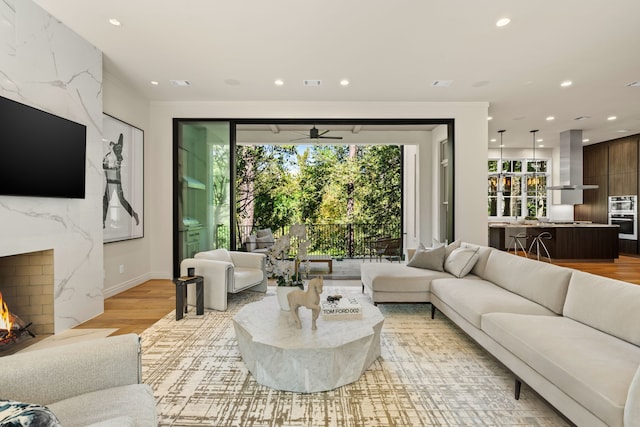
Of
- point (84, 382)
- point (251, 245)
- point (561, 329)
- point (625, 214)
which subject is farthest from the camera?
point (625, 214)

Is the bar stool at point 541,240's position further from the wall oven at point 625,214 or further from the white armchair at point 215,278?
the white armchair at point 215,278

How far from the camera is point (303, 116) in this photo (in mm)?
5629

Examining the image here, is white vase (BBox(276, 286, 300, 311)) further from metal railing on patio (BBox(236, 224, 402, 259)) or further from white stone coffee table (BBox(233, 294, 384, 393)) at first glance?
metal railing on patio (BBox(236, 224, 402, 259))

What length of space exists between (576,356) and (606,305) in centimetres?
67

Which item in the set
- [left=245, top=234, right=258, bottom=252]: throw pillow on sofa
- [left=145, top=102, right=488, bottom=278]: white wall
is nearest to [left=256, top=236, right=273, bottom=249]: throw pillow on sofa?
[left=245, top=234, right=258, bottom=252]: throw pillow on sofa

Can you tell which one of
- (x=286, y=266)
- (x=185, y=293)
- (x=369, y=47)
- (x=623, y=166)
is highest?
(x=369, y=47)

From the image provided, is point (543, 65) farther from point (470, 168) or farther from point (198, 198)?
point (198, 198)

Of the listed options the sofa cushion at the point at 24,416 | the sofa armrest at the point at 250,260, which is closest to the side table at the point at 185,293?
the sofa armrest at the point at 250,260

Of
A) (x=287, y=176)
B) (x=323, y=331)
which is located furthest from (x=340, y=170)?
(x=323, y=331)

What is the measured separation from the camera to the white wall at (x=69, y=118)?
2.76 meters

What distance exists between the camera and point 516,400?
82.7 inches

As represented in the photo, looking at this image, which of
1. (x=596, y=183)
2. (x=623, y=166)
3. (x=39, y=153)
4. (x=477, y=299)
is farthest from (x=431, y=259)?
(x=596, y=183)

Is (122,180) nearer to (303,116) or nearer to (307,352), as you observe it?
(303,116)

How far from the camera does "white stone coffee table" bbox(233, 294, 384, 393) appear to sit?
214 centimetres
